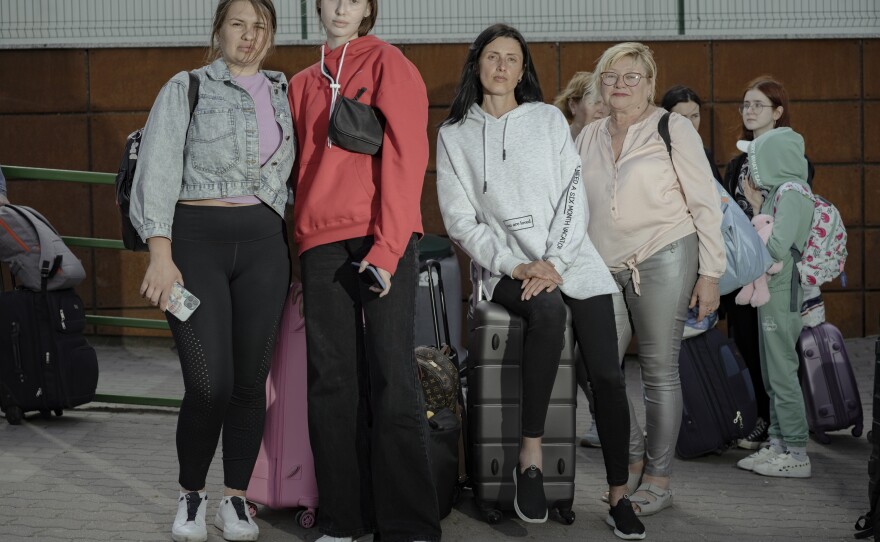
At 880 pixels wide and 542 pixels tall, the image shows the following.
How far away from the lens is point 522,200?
4.26 m

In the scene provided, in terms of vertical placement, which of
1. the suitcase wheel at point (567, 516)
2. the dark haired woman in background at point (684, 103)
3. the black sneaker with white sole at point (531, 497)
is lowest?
the suitcase wheel at point (567, 516)

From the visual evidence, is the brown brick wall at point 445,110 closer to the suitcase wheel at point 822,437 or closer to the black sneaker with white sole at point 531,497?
the suitcase wheel at point 822,437

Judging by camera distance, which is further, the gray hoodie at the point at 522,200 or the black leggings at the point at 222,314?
the gray hoodie at the point at 522,200

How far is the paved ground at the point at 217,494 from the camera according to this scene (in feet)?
14.1

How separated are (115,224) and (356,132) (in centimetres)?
575

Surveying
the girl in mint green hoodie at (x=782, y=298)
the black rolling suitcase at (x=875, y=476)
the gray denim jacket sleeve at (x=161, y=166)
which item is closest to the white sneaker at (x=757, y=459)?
the girl in mint green hoodie at (x=782, y=298)

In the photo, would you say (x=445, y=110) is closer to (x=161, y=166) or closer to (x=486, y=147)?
(x=486, y=147)

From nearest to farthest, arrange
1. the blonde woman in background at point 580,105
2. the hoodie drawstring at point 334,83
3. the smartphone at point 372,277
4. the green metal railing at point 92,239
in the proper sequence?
the smartphone at point 372,277 → the hoodie drawstring at point 334,83 → the blonde woman in background at point 580,105 → the green metal railing at point 92,239

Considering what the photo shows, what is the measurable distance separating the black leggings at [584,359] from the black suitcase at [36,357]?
2963 mm

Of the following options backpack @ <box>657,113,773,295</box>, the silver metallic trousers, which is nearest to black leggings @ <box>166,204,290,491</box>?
the silver metallic trousers

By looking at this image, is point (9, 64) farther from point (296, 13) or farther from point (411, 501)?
point (411, 501)

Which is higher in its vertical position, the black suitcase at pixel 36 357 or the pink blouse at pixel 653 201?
the pink blouse at pixel 653 201

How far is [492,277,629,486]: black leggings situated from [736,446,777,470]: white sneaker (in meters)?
1.32

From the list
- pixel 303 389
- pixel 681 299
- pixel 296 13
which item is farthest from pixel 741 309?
pixel 296 13
